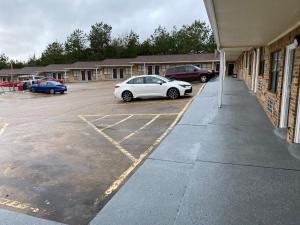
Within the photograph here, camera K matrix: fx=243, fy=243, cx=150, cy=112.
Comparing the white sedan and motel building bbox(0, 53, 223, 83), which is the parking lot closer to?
the white sedan

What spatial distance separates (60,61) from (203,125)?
2641 inches

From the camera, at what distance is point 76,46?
69438 millimetres

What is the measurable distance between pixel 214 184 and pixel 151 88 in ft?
35.3

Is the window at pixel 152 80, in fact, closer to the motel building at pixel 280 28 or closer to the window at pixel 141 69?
the motel building at pixel 280 28

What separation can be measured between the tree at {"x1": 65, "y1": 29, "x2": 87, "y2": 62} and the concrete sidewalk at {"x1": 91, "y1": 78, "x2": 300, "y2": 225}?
66698 mm

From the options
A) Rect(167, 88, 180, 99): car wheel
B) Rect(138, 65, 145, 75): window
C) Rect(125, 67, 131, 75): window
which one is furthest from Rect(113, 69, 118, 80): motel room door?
Rect(167, 88, 180, 99): car wheel

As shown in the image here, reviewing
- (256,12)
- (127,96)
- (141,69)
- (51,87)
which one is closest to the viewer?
(256,12)

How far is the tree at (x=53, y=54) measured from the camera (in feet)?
223

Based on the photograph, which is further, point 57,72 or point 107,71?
point 57,72

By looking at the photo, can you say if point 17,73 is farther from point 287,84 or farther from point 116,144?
point 287,84

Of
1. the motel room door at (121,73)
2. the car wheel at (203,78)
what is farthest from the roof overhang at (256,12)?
the motel room door at (121,73)

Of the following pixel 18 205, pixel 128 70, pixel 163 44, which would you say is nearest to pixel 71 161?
pixel 18 205

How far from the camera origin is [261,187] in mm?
3727

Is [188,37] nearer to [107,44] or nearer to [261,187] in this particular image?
[107,44]
